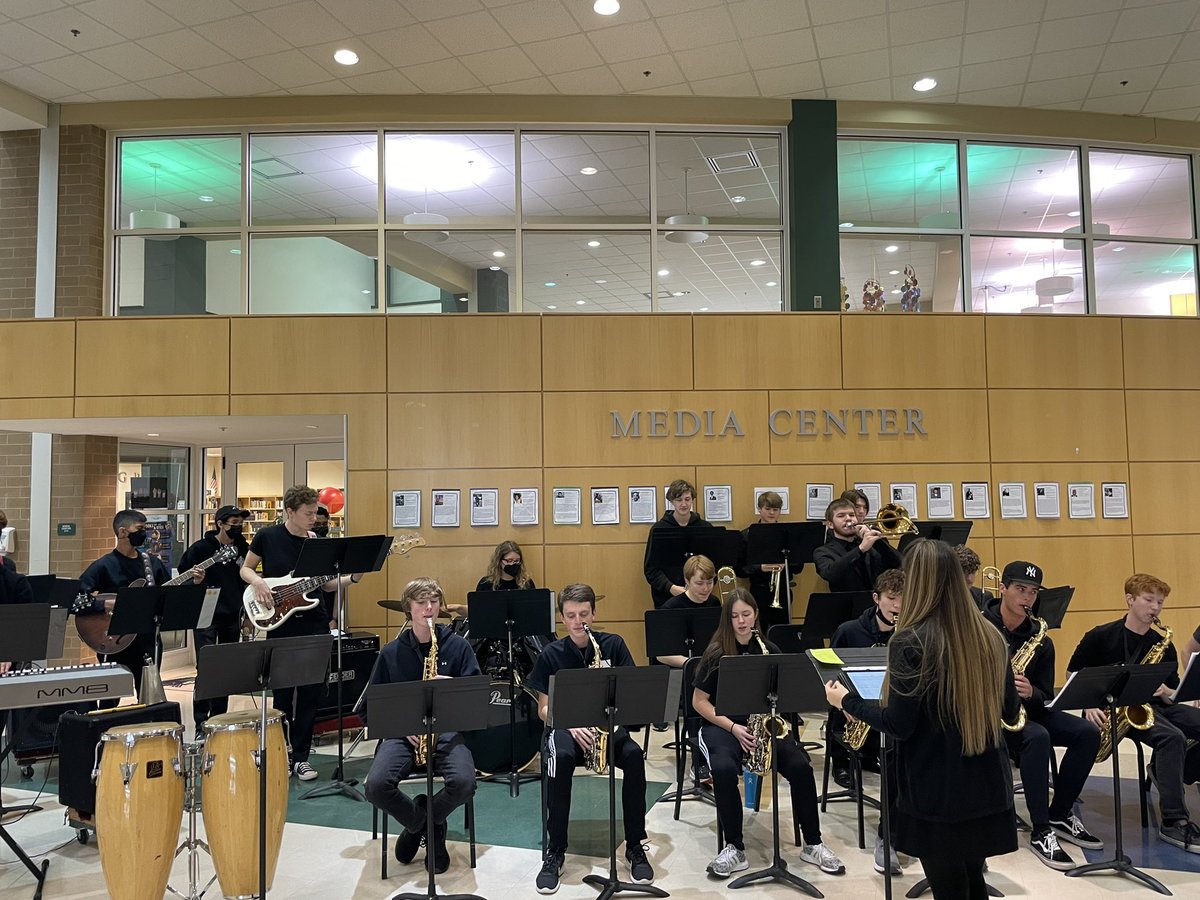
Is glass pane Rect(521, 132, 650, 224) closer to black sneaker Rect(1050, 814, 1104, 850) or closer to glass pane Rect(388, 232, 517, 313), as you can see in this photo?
glass pane Rect(388, 232, 517, 313)

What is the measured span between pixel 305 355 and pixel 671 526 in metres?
3.80

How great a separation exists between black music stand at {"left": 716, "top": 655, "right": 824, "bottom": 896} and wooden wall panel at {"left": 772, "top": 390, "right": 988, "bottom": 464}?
4028 mm

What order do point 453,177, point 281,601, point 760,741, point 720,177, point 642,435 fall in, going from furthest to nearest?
point 720,177 → point 453,177 → point 642,435 → point 281,601 → point 760,741

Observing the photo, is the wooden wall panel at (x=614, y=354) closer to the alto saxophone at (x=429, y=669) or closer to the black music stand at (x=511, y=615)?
the black music stand at (x=511, y=615)

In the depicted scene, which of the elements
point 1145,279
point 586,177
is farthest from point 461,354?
point 1145,279

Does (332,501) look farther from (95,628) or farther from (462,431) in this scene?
(95,628)

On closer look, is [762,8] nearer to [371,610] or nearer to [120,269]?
[371,610]

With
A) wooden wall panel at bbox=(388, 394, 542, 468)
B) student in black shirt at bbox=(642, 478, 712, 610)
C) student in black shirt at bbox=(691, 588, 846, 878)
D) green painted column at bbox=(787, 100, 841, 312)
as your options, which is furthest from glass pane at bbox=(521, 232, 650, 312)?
student in black shirt at bbox=(691, 588, 846, 878)

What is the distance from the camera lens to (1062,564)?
809 cm

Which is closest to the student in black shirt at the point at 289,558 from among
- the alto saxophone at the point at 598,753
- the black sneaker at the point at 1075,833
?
the alto saxophone at the point at 598,753

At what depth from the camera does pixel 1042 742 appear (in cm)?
458

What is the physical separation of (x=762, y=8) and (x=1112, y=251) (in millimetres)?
4820

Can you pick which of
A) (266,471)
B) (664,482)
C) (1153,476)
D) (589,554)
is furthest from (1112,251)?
(266,471)

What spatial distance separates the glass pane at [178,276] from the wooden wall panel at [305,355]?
2.61 ft
